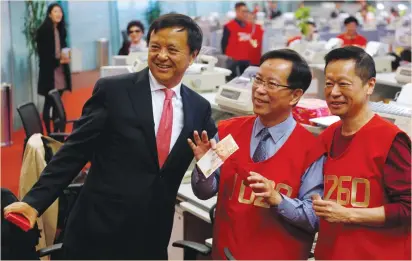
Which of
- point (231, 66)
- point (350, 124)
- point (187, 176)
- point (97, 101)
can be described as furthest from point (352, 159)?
point (231, 66)

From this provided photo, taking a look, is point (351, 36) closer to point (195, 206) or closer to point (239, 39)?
point (239, 39)

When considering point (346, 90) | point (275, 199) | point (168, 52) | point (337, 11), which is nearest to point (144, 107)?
point (168, 52)

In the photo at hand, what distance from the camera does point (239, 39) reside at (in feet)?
28.6

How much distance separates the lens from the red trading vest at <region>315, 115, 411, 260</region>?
1.78 meters

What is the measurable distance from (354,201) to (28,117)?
2902 mm

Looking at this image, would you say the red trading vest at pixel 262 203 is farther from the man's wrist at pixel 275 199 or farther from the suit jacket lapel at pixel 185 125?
the suit jacket lapel at pixel 185 125

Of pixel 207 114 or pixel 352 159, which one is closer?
pixel 352 159

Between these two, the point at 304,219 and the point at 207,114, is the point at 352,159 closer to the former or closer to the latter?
the point at 304,219

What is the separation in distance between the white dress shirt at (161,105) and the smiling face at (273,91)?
0.33m

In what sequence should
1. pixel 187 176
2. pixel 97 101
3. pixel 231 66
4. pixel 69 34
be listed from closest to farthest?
pixel 97 101 < pixel 187 176 < pixel 231 66 < pixel 69 34

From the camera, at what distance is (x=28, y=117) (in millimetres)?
4160

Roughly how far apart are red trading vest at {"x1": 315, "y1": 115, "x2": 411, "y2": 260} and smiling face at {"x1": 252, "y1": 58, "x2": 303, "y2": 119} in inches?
10.4

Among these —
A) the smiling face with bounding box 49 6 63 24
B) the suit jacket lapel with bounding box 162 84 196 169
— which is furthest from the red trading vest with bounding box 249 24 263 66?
the suit jacket lapel with bounding box 162 84 196 169

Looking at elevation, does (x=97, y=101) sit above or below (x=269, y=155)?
above
